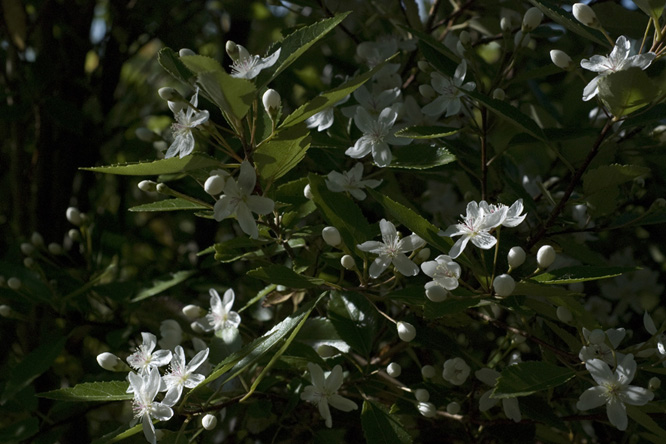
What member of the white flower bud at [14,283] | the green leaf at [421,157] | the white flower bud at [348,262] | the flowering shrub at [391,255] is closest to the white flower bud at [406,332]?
Result: the flowering shrub at [391,255]

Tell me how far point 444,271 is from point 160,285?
61 cm

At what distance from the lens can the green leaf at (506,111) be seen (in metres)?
0.81

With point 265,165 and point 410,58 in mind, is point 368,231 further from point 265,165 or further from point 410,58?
point 410,58

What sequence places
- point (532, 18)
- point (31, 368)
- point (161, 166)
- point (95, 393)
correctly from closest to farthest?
point (161, 166), point (95, 393), point (532, 18), point (31, 368)

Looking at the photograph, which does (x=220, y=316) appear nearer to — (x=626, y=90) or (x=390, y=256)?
(x=390, y=256)

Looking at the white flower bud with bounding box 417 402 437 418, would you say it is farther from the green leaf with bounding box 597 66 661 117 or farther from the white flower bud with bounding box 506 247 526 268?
the green leaf with bounding box 597 66 661 117

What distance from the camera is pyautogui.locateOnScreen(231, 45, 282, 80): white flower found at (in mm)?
776

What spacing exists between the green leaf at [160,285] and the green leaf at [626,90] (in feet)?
2.53

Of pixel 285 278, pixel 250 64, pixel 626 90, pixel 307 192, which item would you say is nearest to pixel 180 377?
pixel 285 278

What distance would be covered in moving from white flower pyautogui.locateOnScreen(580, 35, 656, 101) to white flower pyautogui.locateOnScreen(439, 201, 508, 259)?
18cm

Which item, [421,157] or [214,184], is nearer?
[214,184]

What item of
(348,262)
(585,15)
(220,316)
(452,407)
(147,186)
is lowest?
(452,407)

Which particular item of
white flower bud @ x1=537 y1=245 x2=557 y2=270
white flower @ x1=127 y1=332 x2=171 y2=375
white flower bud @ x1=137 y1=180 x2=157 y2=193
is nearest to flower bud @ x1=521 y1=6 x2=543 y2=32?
white flower bud @ x1=537 y1=245 x2=557 y2=270

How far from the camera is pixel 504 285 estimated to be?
0.75 meters
